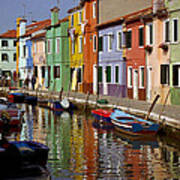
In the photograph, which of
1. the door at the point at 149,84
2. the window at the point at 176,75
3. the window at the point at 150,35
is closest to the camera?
the window at the point at 176,75

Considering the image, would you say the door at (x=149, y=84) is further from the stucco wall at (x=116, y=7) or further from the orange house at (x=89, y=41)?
the orange house at (x=89, y=41)

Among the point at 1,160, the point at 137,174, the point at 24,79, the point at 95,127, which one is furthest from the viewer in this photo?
the point at 24,79

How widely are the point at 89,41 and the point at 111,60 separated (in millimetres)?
6117

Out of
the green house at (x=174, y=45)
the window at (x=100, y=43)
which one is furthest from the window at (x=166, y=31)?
the window at (x=100, y=43)

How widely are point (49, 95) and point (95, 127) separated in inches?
802

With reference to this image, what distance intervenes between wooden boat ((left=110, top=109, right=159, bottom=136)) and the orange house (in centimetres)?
1962

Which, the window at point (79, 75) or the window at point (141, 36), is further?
the window at point (79, 75)

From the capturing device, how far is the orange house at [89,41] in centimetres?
4912

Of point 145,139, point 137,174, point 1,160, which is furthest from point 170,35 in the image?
point 1,160

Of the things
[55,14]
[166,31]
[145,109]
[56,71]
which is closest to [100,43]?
[56,71]

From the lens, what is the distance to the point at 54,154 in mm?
22281

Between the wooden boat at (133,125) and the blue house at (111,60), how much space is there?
41.0 feet

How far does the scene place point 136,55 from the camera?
39.6 meters

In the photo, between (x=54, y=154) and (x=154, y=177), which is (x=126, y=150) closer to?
(x=54, y=154)
